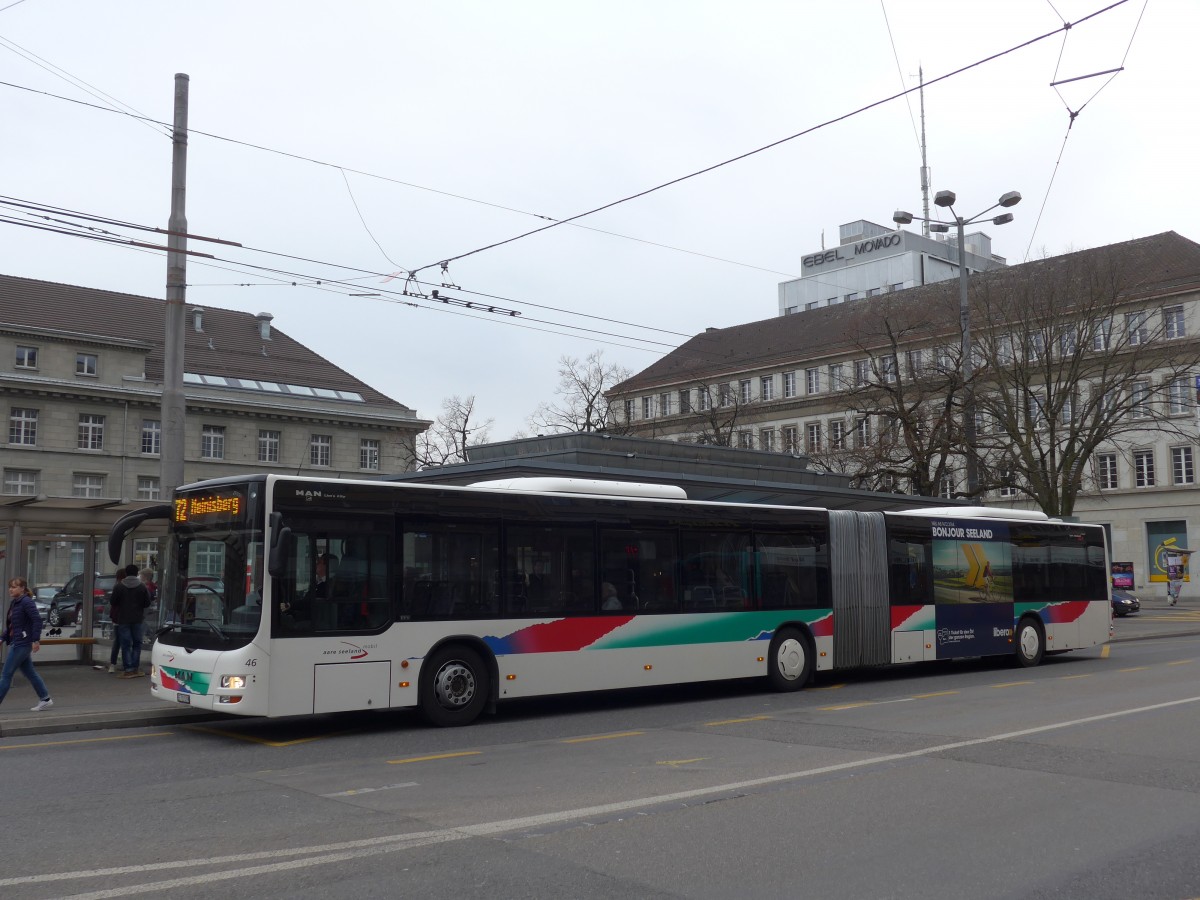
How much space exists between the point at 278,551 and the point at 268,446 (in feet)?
182

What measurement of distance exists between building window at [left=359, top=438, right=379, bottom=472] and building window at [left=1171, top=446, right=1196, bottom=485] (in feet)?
151

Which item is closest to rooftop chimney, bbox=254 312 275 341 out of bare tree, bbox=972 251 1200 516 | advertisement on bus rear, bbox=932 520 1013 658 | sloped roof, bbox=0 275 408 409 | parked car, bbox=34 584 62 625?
sloped roof, bbox=0 275 408 409

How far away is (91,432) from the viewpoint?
2356 inches

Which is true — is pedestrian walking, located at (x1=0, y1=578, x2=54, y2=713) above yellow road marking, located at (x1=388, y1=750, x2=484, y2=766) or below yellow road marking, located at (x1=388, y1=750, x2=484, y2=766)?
above

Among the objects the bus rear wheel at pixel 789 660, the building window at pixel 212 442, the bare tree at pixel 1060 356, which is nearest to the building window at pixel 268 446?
the building window at pixel 212 442

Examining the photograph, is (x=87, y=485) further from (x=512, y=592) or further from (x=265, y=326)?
(x=512, y=592)

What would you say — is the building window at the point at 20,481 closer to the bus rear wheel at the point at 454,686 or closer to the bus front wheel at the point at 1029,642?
the bus front wheel at the point at 1029,642

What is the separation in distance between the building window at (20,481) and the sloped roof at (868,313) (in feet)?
104

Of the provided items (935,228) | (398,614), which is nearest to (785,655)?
(398,614)

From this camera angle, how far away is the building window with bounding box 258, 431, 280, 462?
64625mm

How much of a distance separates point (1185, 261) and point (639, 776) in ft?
198

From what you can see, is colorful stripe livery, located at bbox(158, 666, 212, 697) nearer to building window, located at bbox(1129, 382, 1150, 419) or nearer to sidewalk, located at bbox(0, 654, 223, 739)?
sidewalk, located at bbox(0, 654, 223, 739)

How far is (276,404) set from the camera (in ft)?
213

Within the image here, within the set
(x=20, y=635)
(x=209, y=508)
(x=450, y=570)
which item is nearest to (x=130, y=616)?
(x=20, y=635)
